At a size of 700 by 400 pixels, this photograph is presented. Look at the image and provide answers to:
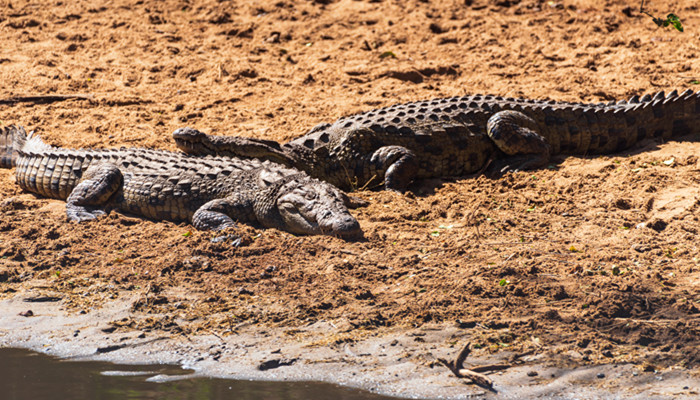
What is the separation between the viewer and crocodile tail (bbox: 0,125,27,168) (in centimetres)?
836

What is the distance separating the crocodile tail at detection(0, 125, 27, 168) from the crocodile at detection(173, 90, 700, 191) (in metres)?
1.93

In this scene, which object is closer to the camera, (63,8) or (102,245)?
(102,245)

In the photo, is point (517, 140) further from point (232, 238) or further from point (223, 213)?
point (232, 238)

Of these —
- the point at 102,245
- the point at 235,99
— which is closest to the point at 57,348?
the point at 102,245

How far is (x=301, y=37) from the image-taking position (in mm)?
11594

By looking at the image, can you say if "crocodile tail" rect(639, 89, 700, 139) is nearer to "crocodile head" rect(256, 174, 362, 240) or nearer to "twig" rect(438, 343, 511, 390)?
"crocodile head" rect(256, 174, 362, 240)

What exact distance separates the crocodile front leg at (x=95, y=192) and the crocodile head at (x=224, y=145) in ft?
2.95

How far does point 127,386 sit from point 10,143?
17.5 ft

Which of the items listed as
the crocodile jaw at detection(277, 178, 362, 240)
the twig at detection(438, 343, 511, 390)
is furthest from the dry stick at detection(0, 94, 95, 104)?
the twig at detection(438, 343, 511, 390)

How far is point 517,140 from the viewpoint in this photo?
769 centimetres

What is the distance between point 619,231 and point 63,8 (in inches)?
407

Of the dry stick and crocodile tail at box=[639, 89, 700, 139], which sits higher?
the dry stick

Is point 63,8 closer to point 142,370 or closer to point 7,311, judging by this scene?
point 7,311

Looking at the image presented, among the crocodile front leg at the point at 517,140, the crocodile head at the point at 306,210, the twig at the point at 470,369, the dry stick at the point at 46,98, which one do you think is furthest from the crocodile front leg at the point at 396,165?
the dry stick at the point at 46,98
